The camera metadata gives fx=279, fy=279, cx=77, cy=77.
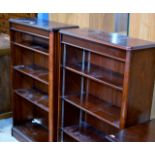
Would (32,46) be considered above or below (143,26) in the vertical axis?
below

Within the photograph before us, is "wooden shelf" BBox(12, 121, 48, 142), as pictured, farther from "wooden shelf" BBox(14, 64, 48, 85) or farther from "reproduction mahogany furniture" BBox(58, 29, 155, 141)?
"wooden shelf" BBox(14, 64, 48, 85)

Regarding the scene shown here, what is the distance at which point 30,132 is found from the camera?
3.01 meters

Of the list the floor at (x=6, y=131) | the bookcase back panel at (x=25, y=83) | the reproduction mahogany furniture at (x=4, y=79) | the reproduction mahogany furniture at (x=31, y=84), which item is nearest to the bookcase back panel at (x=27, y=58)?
the reproduction mahogany furniture at (x=31, y=84)

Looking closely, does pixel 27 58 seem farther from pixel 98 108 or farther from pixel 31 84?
pixel 98 108

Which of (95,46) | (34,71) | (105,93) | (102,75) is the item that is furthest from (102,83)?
(34,71)

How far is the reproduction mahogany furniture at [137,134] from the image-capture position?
5.36 ft

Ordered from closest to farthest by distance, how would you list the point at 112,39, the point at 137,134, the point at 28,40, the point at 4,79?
the point at 137,134, the point at 112,39, the point at 28,40, the point at 4,79

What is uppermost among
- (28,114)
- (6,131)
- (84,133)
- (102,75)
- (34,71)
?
(102,75)

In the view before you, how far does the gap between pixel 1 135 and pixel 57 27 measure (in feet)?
4.90

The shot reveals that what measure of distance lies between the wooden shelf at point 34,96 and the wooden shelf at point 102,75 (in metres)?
0.59

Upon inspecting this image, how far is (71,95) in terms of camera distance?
2445mm

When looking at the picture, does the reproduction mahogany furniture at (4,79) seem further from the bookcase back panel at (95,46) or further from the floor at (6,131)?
the bookcase back panel at (95,46)

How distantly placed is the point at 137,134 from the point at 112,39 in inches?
26.3

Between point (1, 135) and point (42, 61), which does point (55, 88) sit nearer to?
point (42, 61)
